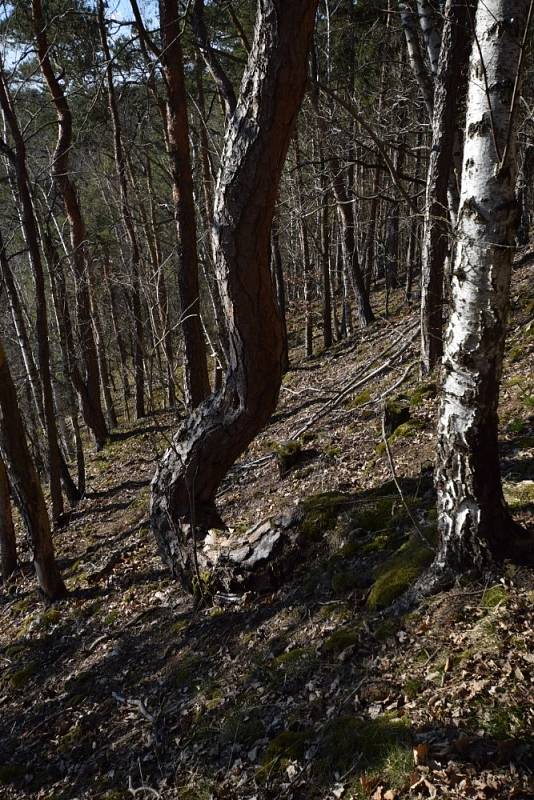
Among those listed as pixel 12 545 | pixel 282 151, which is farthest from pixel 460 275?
pixel 12 545

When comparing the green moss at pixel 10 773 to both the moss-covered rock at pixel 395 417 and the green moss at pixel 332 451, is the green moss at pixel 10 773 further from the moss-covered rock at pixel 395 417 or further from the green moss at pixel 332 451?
the moss-covered rock at pixel 395 417

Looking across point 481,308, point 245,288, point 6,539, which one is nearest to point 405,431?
point 245,288

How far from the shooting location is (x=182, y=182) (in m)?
8.22

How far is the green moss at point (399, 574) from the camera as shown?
3748 mm

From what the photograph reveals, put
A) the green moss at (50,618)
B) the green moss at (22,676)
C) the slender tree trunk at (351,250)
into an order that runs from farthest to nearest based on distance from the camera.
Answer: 1. the slender tree trunk at (351,250)
2. the green moss at (50,618)
3. the green moss at (22,676)

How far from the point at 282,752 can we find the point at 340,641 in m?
0.82

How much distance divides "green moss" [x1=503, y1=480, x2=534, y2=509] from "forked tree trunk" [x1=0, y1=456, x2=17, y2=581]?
7.66 m

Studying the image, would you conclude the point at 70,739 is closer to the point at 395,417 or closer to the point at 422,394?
the point at 395,417

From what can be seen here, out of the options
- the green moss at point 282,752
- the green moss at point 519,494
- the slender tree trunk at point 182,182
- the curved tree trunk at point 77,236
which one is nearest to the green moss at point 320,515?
the green moss at point 519,494

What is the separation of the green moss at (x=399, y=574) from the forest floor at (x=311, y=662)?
0.02 metres

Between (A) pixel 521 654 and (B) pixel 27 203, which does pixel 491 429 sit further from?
(B) pixel 27 203

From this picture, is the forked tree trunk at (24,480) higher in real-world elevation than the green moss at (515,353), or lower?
lower

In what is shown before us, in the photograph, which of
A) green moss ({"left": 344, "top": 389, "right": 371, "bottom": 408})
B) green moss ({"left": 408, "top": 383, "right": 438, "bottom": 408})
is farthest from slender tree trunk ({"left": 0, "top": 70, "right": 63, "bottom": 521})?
green moss ({"left": 408, "top": 383, "right": 438, "bottom": 408})

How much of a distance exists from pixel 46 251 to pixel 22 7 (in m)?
4.29
